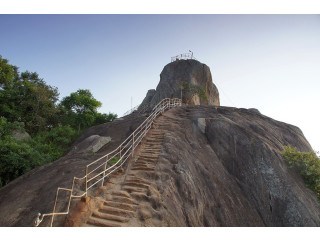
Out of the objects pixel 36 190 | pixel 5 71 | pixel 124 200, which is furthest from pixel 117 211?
pixel 5 71

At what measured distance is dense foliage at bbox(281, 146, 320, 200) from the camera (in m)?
9.69

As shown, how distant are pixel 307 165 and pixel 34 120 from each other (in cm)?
2369

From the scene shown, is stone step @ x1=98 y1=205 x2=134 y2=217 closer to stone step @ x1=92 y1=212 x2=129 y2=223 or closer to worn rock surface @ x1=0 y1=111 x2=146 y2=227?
stone step @ x1=92 y1=212 x2=129 y2=223

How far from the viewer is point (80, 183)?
6.52 m

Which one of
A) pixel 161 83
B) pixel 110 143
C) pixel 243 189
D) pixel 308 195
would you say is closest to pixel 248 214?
pixel 243 189

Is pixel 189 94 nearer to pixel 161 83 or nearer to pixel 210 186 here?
pixel 161 83

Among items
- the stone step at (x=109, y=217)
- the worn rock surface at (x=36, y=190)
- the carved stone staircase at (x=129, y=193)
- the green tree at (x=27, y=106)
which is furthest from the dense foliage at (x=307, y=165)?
the green tree at (x=27, y=106)

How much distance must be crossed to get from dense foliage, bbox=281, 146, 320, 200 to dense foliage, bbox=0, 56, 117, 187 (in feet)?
47.7

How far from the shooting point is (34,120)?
2014 cm

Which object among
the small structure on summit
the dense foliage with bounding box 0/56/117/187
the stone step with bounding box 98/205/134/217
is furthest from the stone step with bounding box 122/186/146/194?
the small structure on summit

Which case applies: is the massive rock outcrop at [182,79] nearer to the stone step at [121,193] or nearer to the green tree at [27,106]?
the green tree at [27,106]

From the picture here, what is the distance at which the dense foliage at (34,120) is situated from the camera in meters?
11.0

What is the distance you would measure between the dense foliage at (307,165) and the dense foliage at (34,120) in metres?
14.6

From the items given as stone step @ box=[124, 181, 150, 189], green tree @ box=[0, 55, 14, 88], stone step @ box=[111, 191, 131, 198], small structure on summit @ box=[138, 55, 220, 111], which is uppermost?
small structure on summit @ box=[138, 55, 220, 111]
